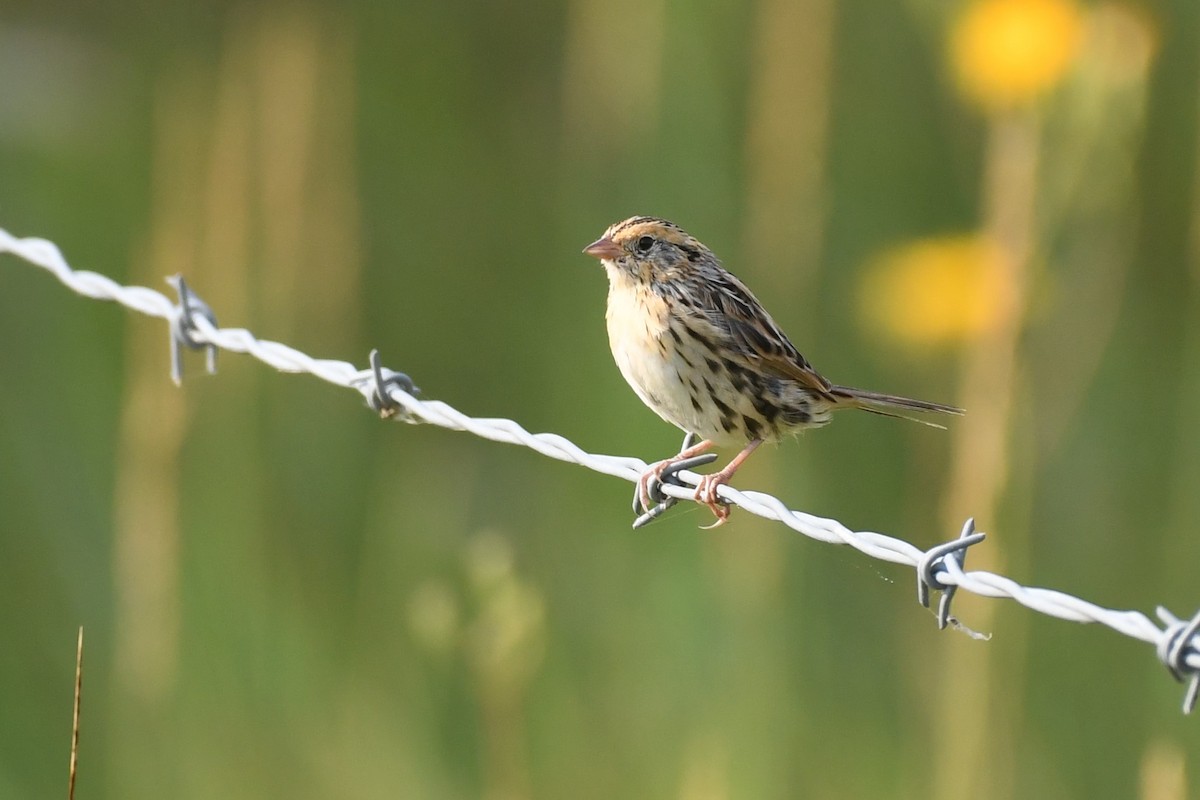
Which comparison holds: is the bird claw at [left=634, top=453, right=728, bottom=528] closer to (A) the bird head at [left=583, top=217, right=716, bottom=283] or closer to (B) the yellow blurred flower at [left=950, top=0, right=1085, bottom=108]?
Answer: (A) the bird head at [left=583, top=217, right=716, bottom=283]

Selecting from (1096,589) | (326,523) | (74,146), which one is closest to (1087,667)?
(1096,589)

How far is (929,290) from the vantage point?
4.88m

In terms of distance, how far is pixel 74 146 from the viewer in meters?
7.11

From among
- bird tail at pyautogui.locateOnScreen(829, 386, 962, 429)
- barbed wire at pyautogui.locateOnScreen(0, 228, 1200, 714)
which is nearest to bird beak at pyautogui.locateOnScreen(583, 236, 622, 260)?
bird tail at pyautogui.locateOnScreen(829, 386, 962, 429)

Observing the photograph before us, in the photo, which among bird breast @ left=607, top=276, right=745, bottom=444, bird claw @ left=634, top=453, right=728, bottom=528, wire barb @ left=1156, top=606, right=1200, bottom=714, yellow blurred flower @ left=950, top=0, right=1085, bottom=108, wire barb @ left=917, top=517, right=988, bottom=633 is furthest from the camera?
yellow blurred flower @ left=950, top=0, right=1085, bottom=108

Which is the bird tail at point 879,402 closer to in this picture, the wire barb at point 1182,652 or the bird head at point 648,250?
the bird head at point 648,250

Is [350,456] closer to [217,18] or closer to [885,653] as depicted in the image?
[885,653]

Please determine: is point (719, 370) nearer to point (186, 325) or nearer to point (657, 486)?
point (657, 486)

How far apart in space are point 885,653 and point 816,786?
0.47 m

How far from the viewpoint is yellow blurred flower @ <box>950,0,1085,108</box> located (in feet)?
14.1

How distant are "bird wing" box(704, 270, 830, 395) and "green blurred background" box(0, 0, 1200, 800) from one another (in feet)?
1.31

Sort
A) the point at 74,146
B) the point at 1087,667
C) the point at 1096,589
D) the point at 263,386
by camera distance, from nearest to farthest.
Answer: the point at 1087,667
the point at 1096,589
the point at 263,386
the point at 74,146

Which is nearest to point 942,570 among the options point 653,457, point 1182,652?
point 1182,652

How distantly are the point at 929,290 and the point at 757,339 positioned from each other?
5.16 ft
